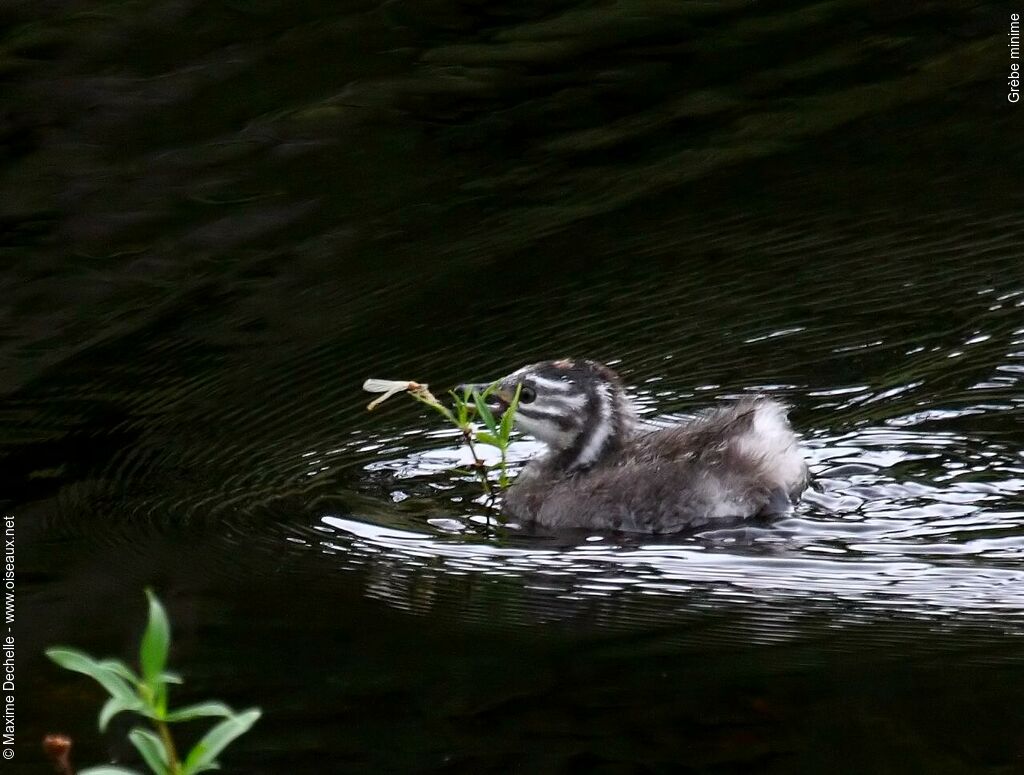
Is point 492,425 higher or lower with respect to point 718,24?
lower

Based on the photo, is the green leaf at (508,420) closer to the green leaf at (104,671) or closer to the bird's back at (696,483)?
the bird's back at (696,483)

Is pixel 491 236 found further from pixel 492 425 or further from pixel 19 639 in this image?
pixel 19 639

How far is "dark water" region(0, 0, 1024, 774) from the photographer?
5.50 meters

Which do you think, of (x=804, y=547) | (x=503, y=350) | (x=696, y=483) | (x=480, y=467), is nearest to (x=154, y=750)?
(x=804, y=547)

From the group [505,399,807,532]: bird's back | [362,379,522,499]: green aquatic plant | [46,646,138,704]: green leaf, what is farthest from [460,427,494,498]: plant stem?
[46,646,138,704]: green leaf

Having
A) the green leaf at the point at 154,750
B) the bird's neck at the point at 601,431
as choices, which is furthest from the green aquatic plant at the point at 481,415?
the green leaf at the point at 154,750

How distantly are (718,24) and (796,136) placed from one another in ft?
5.36

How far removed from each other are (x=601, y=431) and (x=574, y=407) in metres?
0.20

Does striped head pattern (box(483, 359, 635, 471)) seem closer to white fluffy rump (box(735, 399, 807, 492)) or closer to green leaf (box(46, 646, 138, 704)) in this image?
white fluffy rump (box(735, 399, 807, 492))

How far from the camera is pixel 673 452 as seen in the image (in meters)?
7.69

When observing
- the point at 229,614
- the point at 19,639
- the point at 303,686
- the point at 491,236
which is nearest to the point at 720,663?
the point at 303,686

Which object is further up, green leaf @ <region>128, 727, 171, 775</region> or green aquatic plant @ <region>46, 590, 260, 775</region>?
green aquatic plant @ <region>46, 590, 260, 775</region>

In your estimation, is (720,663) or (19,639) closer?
(720,663)

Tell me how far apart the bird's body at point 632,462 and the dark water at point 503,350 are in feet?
0.78
